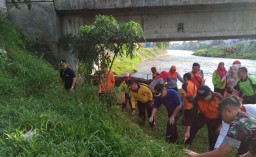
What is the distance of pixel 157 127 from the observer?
25.0ft

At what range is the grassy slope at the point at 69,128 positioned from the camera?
375 cm

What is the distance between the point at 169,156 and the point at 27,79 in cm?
543

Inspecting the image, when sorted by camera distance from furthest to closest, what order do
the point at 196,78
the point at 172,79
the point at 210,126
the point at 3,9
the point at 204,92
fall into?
the point at 3,9 < the point at 172,79 < the point at 196,78 < the point at 210,126 < the point at 204,92

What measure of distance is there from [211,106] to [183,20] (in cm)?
810

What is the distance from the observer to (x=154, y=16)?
494 inches

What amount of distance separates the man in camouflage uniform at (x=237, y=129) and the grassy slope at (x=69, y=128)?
1.32 meters

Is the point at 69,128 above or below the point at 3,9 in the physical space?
below

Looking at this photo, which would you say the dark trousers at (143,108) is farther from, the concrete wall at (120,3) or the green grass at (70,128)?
the concrete wall at (120,3)

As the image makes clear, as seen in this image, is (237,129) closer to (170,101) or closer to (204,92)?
(204,92)

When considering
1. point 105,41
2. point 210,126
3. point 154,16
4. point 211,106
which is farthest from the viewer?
point 154,16

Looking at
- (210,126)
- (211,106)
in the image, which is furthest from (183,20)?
(211,106)

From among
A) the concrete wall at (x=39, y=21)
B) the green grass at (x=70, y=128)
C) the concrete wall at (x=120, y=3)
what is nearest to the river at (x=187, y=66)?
the concrete wall at (x=120, y=3)

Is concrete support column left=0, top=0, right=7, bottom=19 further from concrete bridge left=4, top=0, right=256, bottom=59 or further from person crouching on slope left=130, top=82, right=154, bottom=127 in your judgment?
person crouching on slope left=130, top=82, right=154, bottom=127

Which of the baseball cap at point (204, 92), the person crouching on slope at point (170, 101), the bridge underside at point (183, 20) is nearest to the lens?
the baseball cap at point (204, 92)
